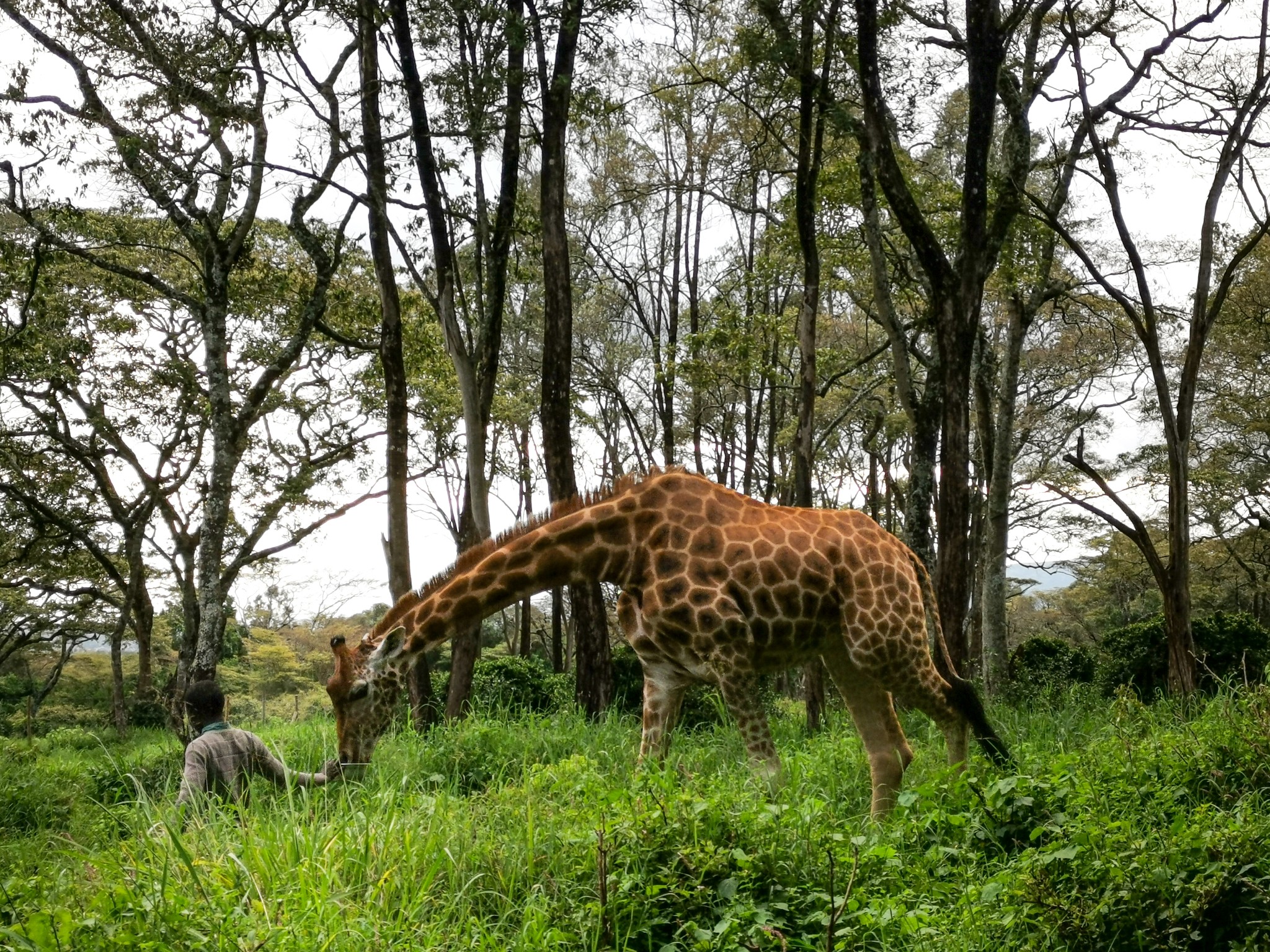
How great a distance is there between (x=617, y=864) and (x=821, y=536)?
2.99 metres

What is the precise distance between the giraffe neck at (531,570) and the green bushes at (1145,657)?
7.22 meters

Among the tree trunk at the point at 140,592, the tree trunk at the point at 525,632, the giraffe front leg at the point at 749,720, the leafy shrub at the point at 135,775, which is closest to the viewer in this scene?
the giraffe front leg at the point at 749,720

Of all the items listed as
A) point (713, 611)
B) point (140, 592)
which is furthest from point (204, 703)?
point (140, 592)

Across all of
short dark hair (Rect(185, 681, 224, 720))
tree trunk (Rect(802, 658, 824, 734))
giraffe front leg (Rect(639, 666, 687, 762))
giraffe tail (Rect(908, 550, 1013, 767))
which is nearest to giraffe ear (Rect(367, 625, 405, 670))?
short dark hair (Rect(185, 681, 224, 720))

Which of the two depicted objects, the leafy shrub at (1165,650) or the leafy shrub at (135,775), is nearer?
the leafy shrub at (135,775)

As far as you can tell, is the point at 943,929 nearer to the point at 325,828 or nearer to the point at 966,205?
the point at 325,828

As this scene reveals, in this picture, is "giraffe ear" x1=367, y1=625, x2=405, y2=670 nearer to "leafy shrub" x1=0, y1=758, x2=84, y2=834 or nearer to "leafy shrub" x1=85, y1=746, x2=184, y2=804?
"leafy shrub" x1=85, y1=746, x2=184, y2=804

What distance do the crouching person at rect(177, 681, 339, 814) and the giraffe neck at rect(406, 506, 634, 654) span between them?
106 centimetres

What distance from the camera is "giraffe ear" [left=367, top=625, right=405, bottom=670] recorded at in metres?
6.24

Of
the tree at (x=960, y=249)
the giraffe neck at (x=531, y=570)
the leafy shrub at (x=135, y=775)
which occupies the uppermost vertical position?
the tree at (x=960, y=249)

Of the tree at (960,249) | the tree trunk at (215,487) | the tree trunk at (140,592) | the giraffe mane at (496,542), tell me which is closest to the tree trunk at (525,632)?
the tree trunk at (140,592)

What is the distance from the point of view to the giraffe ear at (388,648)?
624 centimetres

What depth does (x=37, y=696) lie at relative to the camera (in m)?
27.4

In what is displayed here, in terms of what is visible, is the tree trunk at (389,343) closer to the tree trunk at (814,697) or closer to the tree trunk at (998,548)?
the tree trunk at (814,697)
